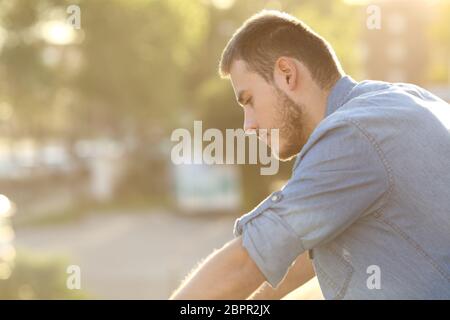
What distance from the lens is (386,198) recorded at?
1.67 meters

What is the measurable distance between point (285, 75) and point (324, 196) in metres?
0.41

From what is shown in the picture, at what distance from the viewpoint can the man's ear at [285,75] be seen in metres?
1.92

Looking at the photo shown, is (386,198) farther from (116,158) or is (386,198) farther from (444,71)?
(444,71)

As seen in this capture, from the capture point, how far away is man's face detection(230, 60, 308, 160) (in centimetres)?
194

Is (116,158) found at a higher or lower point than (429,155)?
higher

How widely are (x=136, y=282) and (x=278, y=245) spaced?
11.7 meters

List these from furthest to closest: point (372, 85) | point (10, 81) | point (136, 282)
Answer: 1. point (10, 81)
2. point (136, 282)
3. point (372, 85)

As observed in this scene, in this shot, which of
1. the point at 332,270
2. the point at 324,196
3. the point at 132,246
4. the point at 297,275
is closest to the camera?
the point at 324,196

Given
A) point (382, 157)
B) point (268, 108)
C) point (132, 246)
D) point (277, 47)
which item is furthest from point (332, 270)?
point (132, 246)

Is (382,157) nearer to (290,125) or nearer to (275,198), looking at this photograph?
(275,198)

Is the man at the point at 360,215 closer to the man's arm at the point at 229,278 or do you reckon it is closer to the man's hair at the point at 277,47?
the man's arm at the point at 229,278

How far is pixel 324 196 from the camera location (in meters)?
1.65

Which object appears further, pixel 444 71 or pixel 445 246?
pixel 444 71
